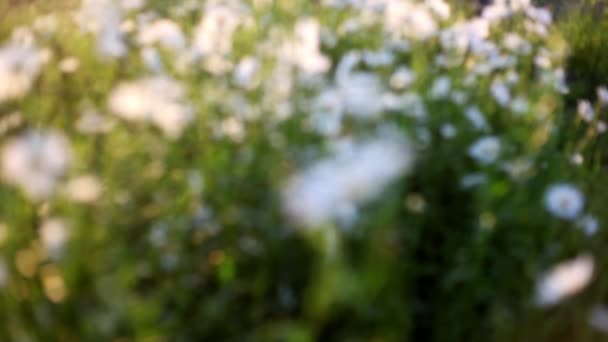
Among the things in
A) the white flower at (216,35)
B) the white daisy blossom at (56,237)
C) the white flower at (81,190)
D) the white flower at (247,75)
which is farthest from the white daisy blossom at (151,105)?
the white flower at (216,35)

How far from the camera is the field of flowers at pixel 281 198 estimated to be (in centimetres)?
173

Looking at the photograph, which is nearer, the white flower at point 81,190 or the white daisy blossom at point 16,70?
the white flower at point 81,190

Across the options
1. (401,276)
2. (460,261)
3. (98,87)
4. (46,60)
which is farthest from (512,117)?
(46,60)

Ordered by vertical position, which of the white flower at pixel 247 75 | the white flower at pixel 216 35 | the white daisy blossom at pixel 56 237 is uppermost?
the white flower at pixel 216 35

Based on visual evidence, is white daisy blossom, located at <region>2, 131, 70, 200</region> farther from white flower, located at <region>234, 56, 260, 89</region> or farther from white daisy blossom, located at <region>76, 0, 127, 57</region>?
white flower, located at <region>234, 56, 260, 89</region>

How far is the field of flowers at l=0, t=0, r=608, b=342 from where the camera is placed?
1.73 m

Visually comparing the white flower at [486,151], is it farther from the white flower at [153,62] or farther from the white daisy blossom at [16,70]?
the white daisy blossom at [16,70]

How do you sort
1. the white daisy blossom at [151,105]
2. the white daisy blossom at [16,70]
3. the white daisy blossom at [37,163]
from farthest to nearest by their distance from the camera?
the white daisy blossom at [16,70]
the white daisy blossom at [151,105]
the white daisy blossom at [37,163]

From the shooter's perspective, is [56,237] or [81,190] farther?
[81,190]

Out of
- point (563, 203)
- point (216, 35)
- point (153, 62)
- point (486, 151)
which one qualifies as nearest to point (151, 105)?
point (153, 62)

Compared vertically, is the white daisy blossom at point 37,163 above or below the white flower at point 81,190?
below

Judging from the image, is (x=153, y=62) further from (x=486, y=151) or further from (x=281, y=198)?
(x=486, y=151)

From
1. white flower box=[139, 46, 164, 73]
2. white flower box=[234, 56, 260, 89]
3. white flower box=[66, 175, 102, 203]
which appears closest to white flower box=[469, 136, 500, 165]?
white flower box=[234, 56, 260, 89]

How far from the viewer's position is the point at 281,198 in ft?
6.83
